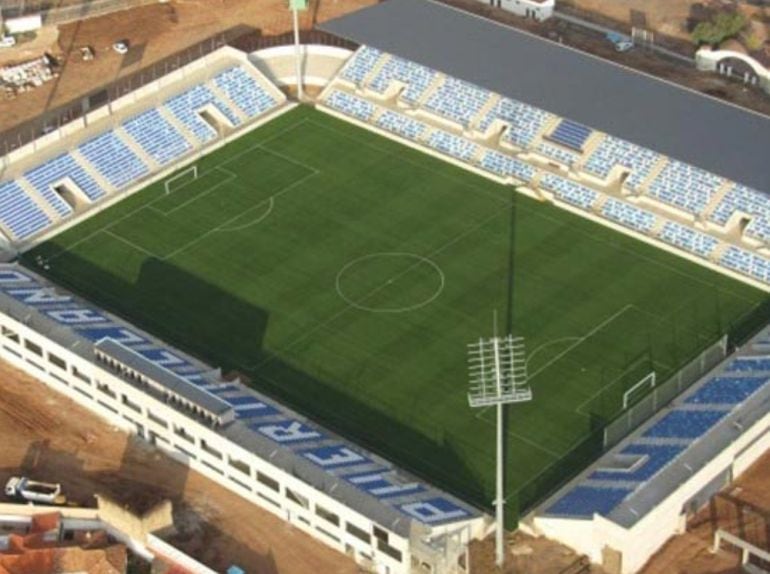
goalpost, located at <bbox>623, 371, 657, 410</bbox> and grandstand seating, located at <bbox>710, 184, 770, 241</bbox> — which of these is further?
grandstand seating, located at <bbox>710, 184, 770, 241</bbox>

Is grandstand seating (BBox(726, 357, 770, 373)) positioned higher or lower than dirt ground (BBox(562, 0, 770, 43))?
lower

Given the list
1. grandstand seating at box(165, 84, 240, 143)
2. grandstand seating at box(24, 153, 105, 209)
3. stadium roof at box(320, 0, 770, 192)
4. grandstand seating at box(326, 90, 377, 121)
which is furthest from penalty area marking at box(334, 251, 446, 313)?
grandstand seating at box(24, 153, 105, 209)

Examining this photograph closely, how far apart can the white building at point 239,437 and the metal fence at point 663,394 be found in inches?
394

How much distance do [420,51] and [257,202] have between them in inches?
655

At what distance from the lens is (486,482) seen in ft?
314

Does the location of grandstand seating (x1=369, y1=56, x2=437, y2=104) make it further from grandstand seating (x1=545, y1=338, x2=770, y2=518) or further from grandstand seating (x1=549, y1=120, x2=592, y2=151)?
grandstand seating (x1=545, y1=338, x2=770, y2=518)

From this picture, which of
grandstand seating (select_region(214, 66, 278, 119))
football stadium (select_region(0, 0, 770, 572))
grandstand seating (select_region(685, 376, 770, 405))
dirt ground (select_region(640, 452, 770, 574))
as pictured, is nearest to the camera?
dirt ground (select_region(640, 452, 770, 574))

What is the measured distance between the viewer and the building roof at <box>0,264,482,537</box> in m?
91.5

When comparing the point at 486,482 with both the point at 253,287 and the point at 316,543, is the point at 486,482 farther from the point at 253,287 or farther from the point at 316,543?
the point at 253,287

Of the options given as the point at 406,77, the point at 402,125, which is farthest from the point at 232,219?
the point at 406,77

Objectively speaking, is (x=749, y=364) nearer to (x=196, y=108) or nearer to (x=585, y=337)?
(x=585, y=337)

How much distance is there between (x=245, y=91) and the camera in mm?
129625

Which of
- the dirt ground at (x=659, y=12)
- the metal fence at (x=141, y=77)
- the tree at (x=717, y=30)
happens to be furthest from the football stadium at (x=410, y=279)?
the dirt ground at (x=659, y=12)

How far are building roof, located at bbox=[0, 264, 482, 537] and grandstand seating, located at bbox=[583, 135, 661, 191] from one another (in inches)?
1138
